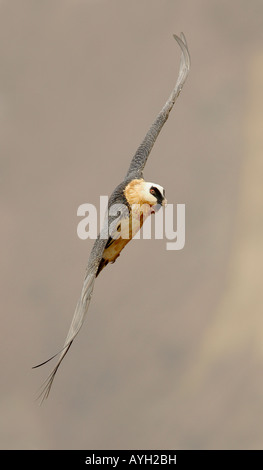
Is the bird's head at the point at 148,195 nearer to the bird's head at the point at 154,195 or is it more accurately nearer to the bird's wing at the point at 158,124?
the bird's head at the point at 154,195

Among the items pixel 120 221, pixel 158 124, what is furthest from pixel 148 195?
pixel 158 124

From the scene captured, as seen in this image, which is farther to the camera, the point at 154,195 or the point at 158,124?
the point at 158,124

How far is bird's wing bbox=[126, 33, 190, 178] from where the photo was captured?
835cm

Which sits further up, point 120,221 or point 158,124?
point 158,124

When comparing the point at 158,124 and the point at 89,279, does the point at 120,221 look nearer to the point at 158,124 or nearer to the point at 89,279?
the point at 89,279

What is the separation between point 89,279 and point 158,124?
255 cm

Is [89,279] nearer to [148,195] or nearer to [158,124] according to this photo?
[148,195]

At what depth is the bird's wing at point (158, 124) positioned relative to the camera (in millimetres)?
8352

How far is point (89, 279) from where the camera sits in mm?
6988

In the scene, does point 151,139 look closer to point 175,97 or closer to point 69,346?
point 175,97

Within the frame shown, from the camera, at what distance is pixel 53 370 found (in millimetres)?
6430

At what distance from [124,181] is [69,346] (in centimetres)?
200

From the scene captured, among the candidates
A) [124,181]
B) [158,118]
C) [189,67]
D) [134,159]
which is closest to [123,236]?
[124,181]

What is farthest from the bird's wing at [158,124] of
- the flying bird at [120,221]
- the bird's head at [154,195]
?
the bird's head at [154,195]
